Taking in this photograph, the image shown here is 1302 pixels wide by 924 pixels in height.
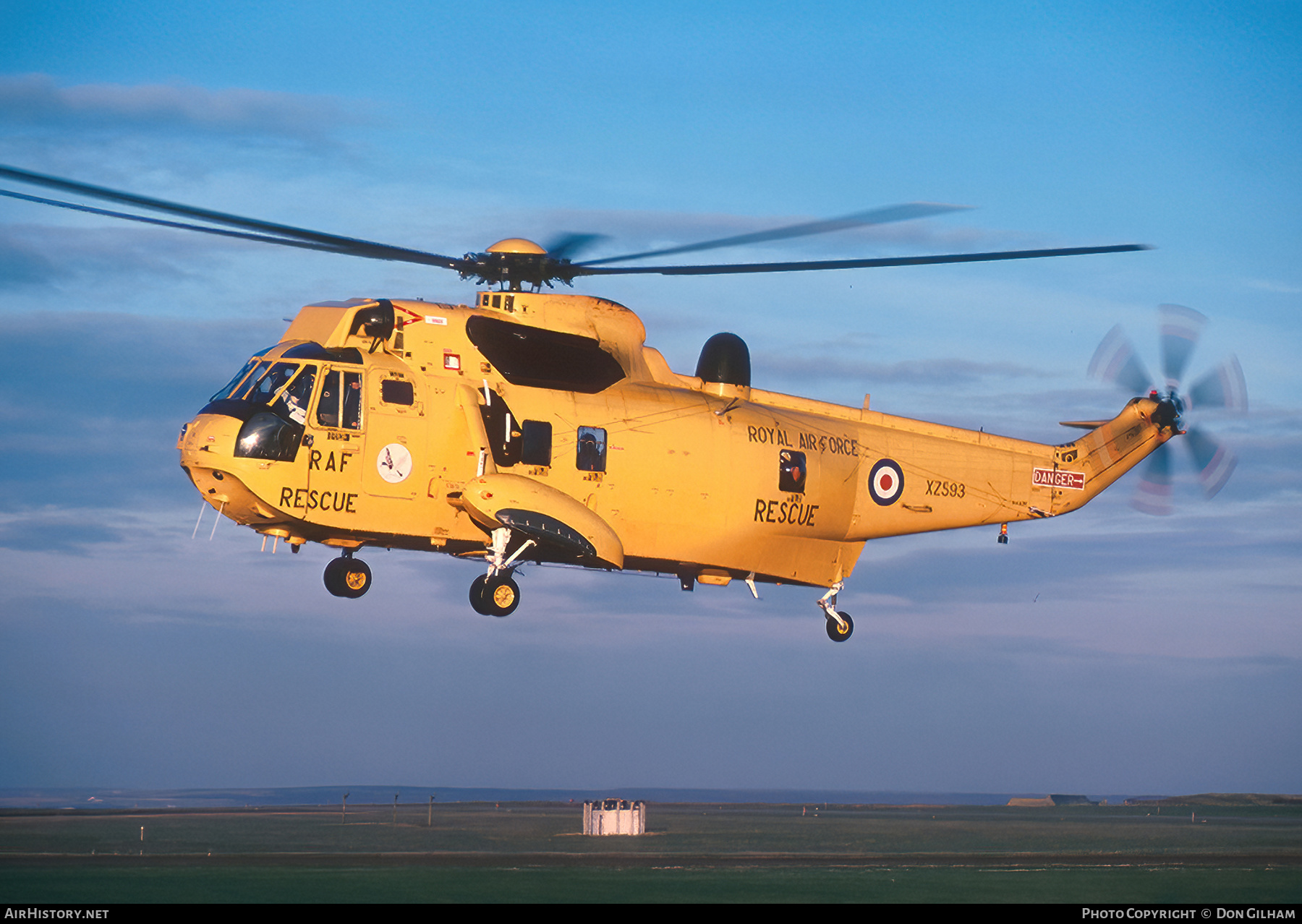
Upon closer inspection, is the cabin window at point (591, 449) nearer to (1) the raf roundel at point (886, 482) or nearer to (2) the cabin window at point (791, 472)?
(2) the cabin window at point (791, 472)

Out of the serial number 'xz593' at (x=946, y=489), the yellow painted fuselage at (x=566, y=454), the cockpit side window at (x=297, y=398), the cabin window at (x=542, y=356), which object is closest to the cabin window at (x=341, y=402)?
the yellow painted fuselage at (x=566, y=454)

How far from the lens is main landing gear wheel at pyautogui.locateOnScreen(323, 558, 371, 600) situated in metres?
29.5

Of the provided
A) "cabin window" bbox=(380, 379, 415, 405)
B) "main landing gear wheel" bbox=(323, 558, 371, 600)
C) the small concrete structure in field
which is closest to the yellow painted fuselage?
"cabin window" bbox=(380, 379, 415, 405)

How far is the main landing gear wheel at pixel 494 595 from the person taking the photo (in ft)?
95.4

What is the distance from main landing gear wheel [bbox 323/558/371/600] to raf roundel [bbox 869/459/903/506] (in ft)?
44.3

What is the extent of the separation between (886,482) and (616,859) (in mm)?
13059

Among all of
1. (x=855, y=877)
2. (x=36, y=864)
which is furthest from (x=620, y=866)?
(x=36, y=864)

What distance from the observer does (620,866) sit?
2608 centimetres

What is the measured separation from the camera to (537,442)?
29.4 metres

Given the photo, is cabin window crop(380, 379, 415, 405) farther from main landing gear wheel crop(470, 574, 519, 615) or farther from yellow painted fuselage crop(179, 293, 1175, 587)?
main landing gear wheel crop(470, 574, 519, 615)

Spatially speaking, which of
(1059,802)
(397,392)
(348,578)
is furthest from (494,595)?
(1059,802)

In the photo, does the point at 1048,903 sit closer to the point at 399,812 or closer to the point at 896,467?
the point at 896,467

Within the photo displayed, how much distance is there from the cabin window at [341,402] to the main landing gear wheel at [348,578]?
370 cm

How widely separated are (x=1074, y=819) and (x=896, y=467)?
18874 mm
